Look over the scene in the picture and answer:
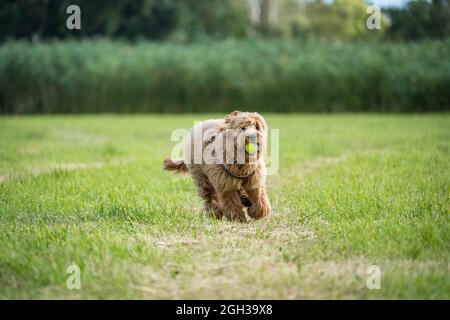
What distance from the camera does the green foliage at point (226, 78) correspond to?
21609 mm

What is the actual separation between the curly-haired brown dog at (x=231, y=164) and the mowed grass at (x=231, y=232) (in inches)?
7.7

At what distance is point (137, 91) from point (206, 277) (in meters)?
19.1

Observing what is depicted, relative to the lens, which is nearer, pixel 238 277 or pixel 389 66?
pixel 238 277

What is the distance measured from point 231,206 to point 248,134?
959mm

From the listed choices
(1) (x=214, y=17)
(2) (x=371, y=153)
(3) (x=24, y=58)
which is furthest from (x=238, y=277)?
(1) (x=214, y=17)

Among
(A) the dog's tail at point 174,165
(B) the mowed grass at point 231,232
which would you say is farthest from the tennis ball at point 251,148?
(A) the dog's tail at point 174,165

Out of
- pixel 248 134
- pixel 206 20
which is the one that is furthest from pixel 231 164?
pixel 206 20

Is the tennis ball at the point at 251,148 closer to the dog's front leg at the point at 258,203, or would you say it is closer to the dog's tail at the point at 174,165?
the dog's front leg at the point at 258,203

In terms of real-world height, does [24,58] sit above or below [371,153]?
above

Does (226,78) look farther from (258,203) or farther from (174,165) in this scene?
(258,203)

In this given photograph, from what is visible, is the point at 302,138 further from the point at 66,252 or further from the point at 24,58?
the point at 24,58

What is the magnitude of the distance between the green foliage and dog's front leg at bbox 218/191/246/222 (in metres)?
16.2

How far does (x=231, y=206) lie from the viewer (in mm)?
6031

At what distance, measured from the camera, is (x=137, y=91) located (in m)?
22.8
